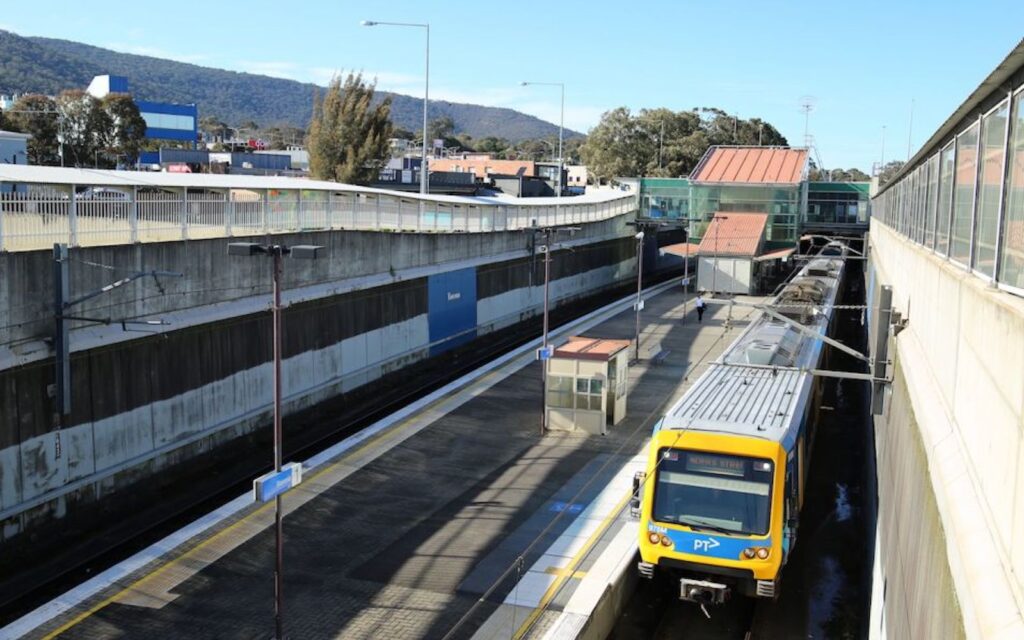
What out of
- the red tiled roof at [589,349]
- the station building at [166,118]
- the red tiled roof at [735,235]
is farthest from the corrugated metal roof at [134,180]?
the station building at [166,118]

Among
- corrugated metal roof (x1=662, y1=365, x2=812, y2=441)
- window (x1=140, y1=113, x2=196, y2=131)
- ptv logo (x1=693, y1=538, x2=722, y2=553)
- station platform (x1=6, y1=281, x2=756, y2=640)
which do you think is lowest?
station platform (x1=6, y1=281, x2=756, y2=640)

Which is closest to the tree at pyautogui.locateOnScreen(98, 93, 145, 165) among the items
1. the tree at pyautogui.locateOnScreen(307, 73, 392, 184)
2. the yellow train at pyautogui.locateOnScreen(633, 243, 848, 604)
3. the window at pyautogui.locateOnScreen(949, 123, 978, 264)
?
the tree at pyautogui.locateOnScreen(307, 73, 392, 184)

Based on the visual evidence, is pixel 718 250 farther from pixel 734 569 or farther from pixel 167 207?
pixel 734 569

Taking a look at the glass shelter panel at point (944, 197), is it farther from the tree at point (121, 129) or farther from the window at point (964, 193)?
the tree at point (121, 129)

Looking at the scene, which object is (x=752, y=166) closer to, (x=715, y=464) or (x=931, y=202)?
(x=931, y=202)

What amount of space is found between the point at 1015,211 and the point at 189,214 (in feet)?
60.9

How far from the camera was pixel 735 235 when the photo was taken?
5597cm

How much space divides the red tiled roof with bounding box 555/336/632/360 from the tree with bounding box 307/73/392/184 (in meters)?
44.6

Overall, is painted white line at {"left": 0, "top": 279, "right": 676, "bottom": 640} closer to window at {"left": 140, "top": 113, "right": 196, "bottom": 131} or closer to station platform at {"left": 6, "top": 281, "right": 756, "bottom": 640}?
station platform at {"left": 6, "top": 281, "right": 756, "bottom": 640}

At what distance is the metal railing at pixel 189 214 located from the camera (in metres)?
17.2

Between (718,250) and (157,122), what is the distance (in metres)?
71.1

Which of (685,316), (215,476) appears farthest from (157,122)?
(215,476)

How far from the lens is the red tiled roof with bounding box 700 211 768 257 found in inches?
2068

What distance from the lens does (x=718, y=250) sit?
174 ft
